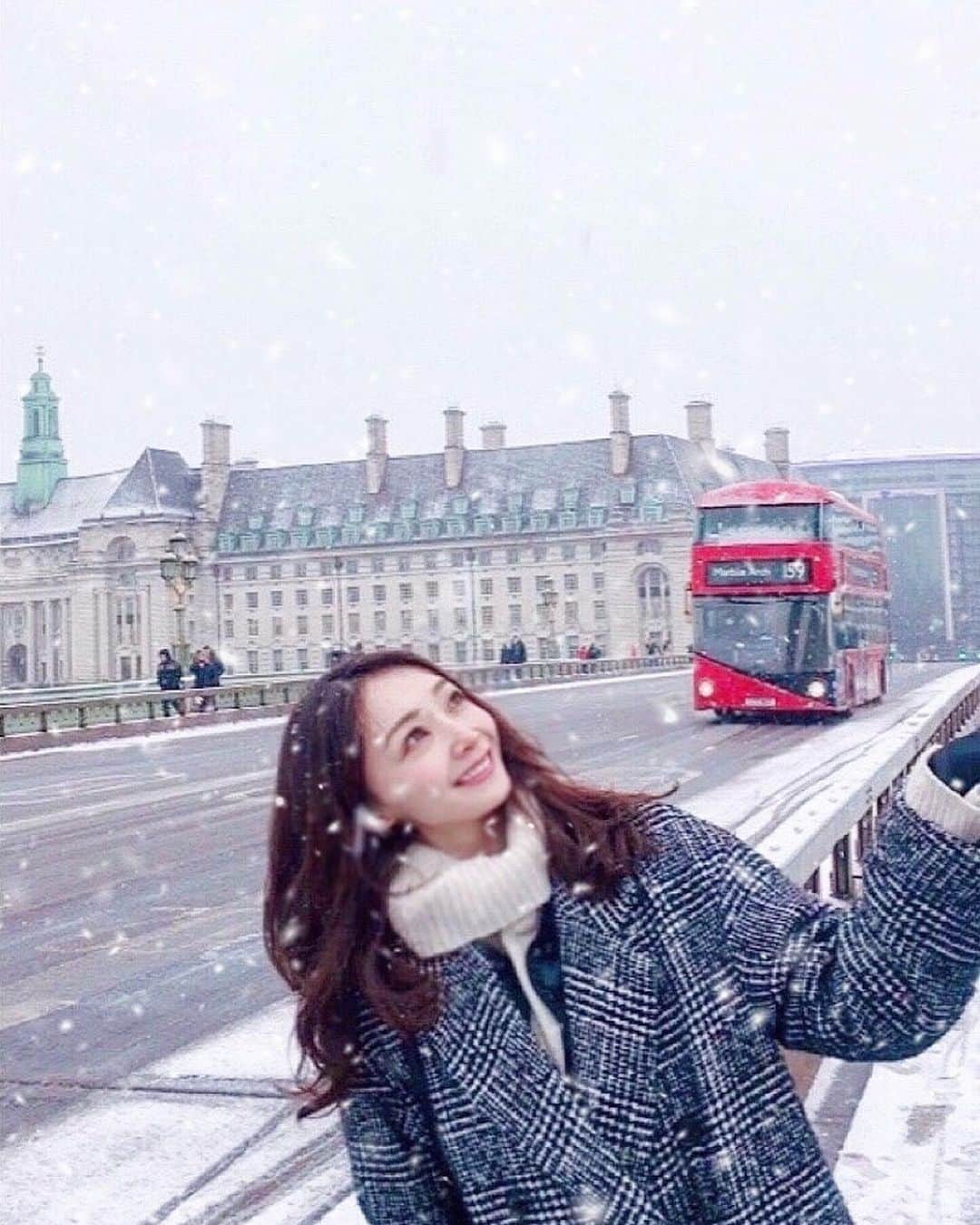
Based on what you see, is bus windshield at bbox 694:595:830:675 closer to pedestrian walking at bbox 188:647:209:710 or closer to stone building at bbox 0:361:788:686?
pedestrian walking at bbox 188:647:209:710

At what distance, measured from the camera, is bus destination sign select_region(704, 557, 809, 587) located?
928 inches

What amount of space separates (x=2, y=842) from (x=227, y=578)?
92.1 metres

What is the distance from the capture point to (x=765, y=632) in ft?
80.1

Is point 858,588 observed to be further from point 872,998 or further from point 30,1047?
point 872,998

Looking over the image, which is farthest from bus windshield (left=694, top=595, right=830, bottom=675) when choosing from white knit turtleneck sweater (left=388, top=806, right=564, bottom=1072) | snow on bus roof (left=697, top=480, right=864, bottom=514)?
white knit turtleneck sweater (left=388, top=806, right=564, bottom=1072)

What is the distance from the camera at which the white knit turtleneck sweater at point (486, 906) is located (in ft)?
6.84

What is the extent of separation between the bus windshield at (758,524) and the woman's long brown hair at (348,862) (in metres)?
21.9

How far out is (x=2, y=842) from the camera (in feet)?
43.2

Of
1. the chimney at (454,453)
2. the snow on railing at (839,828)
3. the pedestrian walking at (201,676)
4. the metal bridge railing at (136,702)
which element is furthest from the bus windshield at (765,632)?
the chimney at (454,453)

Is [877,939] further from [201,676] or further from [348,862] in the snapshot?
[201,676]

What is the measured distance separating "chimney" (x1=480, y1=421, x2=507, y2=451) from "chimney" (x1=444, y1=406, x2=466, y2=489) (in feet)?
6.31

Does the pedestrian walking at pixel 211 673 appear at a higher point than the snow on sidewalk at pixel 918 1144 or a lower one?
higher

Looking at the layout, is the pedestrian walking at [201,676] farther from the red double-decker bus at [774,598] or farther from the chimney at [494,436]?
the chimney at [494,436]

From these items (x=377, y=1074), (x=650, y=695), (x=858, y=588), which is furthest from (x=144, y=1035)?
(x=650, y=695)
